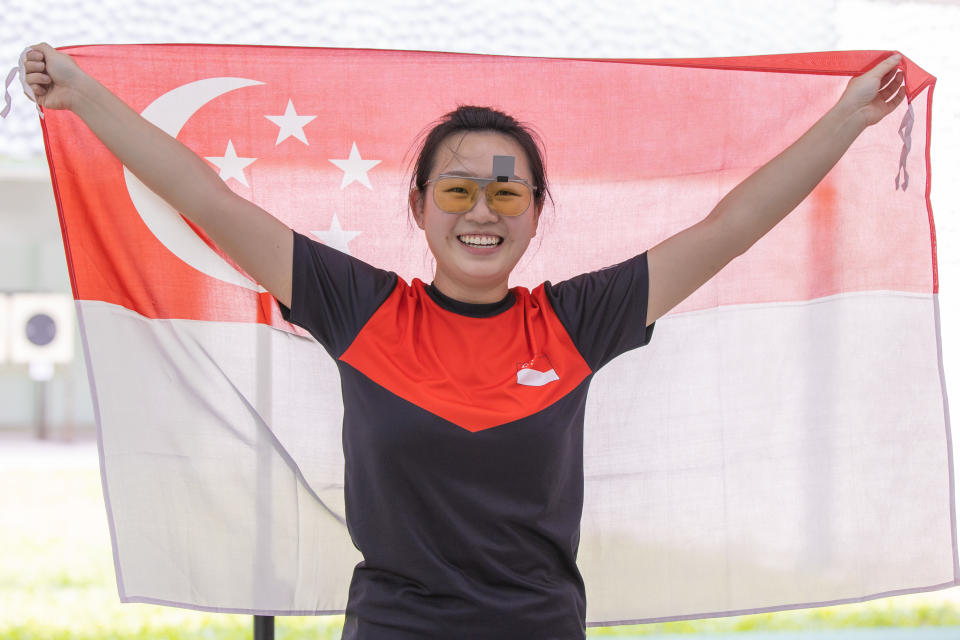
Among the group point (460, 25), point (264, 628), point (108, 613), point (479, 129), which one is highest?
point (460, 25)

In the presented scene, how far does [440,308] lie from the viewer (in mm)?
1645

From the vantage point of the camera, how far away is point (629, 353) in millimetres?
2330

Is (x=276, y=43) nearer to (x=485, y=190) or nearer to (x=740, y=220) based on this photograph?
(x=485, y=190)

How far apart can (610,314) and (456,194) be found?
394mm

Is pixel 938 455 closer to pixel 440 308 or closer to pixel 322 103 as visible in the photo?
pixel 440 308

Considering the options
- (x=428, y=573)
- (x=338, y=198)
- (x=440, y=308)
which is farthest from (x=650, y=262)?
(x=338, y=198)

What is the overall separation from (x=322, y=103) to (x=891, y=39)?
3061 mm

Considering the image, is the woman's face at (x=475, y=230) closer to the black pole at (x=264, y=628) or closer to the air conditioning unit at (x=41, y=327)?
the black pole at (x=264, y=628)

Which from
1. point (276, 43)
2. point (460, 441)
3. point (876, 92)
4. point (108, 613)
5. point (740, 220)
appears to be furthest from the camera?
point (276, 43)

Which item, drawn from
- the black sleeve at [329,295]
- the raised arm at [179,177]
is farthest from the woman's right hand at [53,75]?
the black sleeve at [329,295]

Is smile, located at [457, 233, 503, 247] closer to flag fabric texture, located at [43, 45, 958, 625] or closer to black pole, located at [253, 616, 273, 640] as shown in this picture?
flag fabric texture, located at [43, 45, 958, 625]

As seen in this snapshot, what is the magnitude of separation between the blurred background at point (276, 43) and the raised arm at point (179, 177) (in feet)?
7.89

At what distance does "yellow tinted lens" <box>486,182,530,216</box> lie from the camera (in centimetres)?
164

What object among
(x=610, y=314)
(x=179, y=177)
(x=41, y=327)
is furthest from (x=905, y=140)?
(x=41, y=327)
